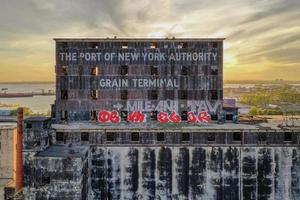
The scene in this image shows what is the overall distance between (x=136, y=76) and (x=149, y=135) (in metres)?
7.62

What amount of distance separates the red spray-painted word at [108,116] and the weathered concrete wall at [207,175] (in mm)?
5421

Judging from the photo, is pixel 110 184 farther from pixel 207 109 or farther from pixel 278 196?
pixel 278 196

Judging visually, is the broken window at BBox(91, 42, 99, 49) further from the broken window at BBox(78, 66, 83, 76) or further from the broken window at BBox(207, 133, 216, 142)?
the broken window at BBox(207, 133, 216, 142)

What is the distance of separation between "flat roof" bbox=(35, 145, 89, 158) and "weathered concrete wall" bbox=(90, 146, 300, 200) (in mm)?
3464

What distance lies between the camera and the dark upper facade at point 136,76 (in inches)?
1449

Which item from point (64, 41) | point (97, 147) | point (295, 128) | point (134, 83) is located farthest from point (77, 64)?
point (295, 128)

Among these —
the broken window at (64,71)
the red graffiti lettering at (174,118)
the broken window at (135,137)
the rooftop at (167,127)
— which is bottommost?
the broken window at (135,137)

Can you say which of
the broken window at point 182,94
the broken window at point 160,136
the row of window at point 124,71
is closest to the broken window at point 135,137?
the broken window at point 160,136

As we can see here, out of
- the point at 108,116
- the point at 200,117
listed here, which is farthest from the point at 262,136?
the point at 108,116

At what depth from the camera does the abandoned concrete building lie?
31.4 metres

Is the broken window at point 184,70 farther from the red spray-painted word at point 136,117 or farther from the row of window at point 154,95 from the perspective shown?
the red spray-painted word at point 136,117

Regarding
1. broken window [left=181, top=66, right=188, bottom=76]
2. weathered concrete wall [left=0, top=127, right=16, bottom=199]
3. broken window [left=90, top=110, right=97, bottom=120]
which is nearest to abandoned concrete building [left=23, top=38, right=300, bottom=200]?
broken window [left=181, top=66, right=188, bottom=76]

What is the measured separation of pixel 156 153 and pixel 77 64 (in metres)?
13.9

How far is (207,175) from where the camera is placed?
1299 inches
